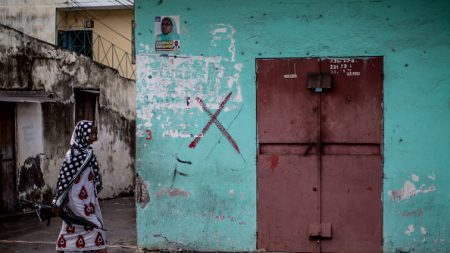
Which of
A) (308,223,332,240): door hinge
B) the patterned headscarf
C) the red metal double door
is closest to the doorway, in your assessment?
the patterned headscarf

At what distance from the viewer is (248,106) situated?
689 centimetres

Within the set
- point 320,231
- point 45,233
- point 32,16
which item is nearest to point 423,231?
point 320,231

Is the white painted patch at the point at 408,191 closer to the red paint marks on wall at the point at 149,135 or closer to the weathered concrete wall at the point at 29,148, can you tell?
the red paint marks on wall at the point at 149,135

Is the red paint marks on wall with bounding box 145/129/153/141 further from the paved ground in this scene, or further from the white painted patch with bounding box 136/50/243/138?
the paved ground

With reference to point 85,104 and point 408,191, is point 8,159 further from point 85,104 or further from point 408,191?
point 408,191

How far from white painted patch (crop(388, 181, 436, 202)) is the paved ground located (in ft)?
10.5

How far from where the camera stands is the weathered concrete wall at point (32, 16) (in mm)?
Answer: 19375

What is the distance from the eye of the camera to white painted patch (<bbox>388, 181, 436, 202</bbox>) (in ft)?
21.8

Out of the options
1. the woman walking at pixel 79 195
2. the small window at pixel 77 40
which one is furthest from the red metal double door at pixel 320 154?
the small window at pixel 77 40

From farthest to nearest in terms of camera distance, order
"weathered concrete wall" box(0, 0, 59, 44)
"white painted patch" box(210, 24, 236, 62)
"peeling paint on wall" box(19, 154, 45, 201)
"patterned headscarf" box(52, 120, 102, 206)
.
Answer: "weathered concrete wall" box(0, 0, 59, 44), "peeling paint on wall" box(19, 154, 45, 201), "white painted patch" box(210, 24, 236, 62), "patterned headscarf" box(52, 120, 102, 206)

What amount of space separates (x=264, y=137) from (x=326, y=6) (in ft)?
5.39

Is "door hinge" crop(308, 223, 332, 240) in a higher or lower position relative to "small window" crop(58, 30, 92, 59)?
lower

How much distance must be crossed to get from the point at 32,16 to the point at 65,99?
8535mm

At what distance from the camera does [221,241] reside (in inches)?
274
